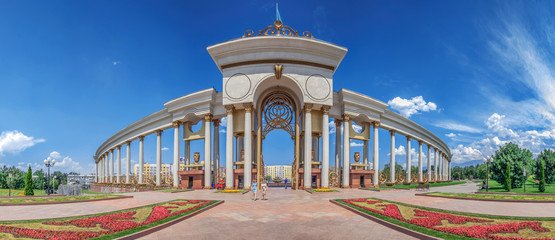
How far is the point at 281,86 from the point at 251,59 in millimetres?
4818

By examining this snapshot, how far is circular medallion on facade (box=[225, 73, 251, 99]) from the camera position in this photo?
31719 mm

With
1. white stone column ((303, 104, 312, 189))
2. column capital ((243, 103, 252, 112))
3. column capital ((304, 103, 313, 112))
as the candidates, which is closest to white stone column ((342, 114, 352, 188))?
white stone column ((303, 104, 312, 189))

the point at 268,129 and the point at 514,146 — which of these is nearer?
the point at 514,146

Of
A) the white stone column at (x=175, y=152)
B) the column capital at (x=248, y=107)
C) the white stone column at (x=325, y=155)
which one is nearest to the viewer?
the column capital at (x=248, y=107)

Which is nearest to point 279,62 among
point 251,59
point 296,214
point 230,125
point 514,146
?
point 251,59

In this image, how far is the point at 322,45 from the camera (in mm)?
31609

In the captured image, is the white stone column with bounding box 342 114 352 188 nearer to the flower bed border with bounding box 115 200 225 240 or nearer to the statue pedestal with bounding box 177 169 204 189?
the statue pedestal with bounding box 177 169 204 189

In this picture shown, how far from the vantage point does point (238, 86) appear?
32.0m

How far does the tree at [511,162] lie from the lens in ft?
107

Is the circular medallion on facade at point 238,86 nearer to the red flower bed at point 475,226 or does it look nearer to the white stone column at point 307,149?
the white stone column at point 307,149

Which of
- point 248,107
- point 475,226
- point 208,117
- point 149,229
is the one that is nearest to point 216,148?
point 208,117

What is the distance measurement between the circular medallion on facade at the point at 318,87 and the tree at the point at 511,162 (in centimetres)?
1978

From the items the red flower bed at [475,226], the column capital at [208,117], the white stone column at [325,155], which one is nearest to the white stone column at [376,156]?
the white stone column at [325,155]

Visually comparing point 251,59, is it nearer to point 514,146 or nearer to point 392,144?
point 392,144
